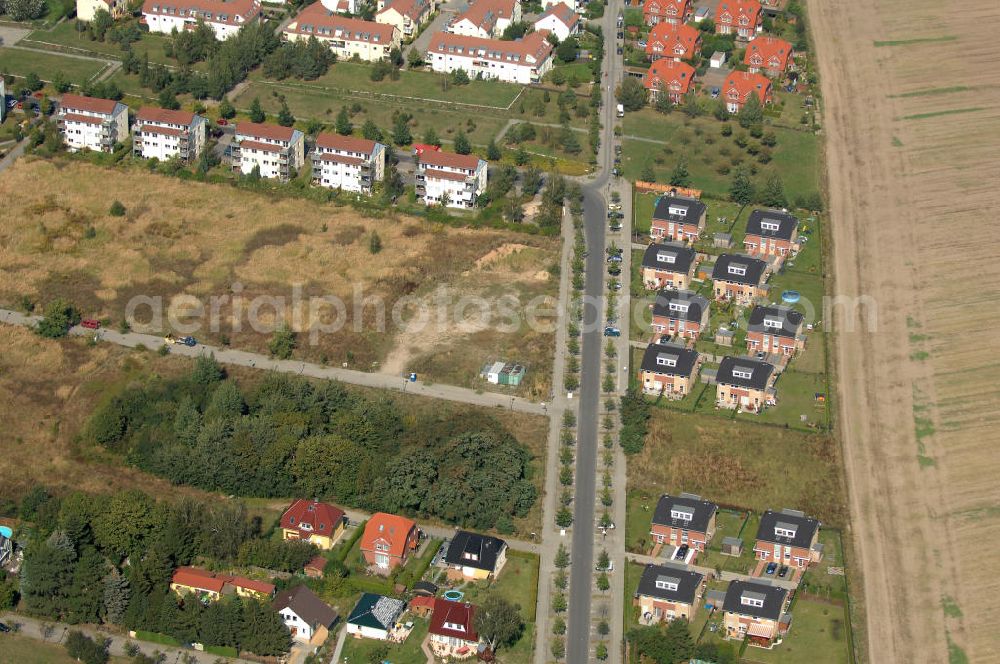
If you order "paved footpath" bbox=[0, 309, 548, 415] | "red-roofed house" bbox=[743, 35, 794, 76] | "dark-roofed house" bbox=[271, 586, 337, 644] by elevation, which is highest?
"red-roofed house" bbox=[743, 35, 794, 76]

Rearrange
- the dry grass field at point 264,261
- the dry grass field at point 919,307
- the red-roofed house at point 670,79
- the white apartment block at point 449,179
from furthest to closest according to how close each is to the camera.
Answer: the red-roofed house at point 670,79 < the white apartment block at point 449,179 < the dry grass field at point 264,261 < the dry grass field at point 919,307

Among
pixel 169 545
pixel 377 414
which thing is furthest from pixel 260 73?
pixel 169 545

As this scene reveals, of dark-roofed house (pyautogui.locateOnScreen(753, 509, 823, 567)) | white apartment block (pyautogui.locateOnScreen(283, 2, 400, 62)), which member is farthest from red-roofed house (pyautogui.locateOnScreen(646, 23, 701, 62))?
dark-roofed house (pyautogui.locateOnScreen(753, 509, 823, 567))

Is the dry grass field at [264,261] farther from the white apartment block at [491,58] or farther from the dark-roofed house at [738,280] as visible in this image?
the white apartment block at [491,58]

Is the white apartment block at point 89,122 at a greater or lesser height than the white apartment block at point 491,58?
lesser

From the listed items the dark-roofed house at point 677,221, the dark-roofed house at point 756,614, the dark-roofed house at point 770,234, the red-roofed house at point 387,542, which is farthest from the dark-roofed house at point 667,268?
the dark-roofed house at point 756,614

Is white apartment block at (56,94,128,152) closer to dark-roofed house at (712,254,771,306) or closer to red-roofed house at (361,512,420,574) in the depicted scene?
dark-roofed house at (712,254,771,306)

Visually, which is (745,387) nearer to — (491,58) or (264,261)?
(264,261)
